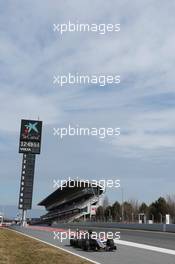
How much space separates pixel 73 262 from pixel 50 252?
3343mm

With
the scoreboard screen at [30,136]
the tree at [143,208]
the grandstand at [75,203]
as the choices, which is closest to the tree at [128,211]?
the tree at [143,208]

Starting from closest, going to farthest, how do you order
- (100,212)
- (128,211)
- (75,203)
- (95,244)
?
1. (95,244)
2. (128,211)
3. (100,212)
4. (75,203)

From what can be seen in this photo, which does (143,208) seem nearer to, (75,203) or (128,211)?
(128,211)

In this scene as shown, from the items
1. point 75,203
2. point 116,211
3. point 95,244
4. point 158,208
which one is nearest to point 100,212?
point 116,211

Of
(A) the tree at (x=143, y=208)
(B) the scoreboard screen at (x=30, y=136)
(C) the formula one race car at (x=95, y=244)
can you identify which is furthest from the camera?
(A) the tree at (x=143, y=208)

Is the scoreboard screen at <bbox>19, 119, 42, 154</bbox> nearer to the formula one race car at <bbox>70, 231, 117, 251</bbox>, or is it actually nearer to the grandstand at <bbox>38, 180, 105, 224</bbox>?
the grandstand at <bbox>38, 180, 105, 224</bbox>

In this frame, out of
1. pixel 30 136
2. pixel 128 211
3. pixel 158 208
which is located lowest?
pixel 158 208

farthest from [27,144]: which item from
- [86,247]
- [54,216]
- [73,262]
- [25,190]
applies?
[54,216]

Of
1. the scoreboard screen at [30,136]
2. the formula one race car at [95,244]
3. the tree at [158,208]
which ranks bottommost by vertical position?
the formula one race car at [95,244]

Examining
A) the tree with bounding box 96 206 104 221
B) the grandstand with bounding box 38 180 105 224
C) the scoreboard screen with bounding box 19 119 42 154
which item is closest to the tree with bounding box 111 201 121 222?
the tree with bounding box 96 206 104 221

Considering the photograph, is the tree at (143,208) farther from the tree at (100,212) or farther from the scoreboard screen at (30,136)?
the scoreboard screen at (30,136)

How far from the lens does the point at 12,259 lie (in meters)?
15.4

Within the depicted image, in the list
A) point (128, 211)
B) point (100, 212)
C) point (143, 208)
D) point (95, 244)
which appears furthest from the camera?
point (100, 212)

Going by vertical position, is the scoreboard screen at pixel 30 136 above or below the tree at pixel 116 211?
above
